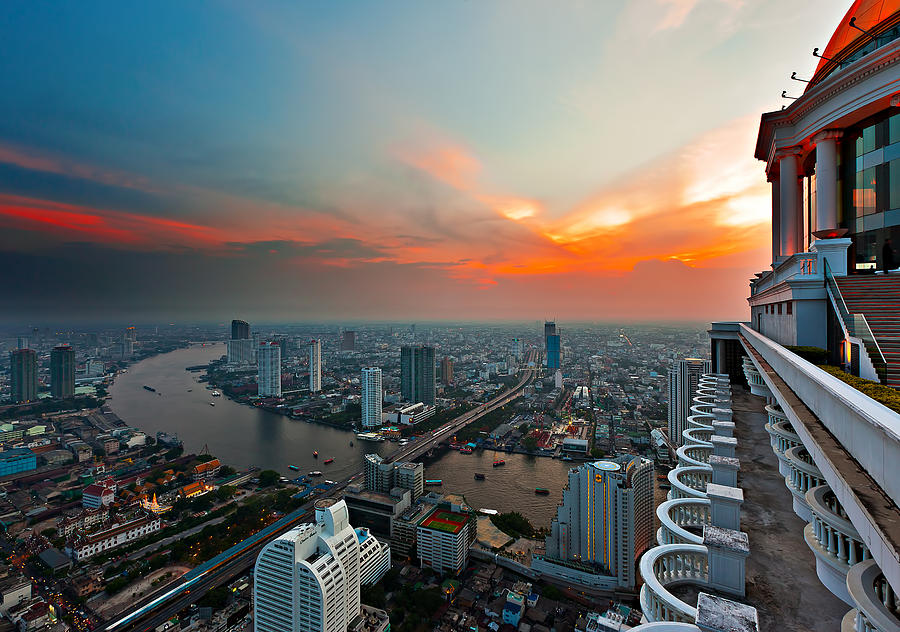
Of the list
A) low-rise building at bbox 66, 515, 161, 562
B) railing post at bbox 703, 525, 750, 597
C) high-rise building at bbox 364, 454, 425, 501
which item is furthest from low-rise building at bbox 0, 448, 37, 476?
railing post at bbox 703, 525, 750, 597

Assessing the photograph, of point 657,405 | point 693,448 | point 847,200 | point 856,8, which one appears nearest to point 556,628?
point 693,448

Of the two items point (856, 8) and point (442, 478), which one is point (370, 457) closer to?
point (442, 478)

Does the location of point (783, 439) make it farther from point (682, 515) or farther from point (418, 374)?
point (418, 374)

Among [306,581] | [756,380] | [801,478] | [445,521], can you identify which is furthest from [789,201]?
[445,521]

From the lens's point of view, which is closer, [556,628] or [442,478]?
[556,628]

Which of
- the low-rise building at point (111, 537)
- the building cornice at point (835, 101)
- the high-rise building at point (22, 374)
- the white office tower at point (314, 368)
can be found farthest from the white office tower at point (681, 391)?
the high-rise building at point (22, 374)

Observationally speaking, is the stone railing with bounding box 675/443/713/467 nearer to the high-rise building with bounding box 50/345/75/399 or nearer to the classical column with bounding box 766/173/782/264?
the classical column with bounding box 766/173/782/264
